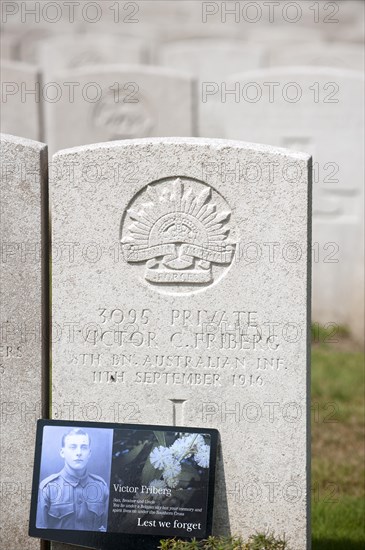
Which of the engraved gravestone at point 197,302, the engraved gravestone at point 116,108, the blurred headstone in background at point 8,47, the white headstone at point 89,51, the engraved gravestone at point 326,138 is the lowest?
the engraved gravestone at point 197,302

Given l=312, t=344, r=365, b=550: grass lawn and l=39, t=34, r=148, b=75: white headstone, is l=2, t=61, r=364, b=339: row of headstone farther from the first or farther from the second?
l=39, t=34, r=148, b=75: white headstone

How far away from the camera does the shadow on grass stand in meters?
5.02

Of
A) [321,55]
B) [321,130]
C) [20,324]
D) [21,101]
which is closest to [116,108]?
[21,101]

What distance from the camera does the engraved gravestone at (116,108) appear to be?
391 inches

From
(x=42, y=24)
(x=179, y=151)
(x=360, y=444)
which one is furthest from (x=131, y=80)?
(x=42, y=24)

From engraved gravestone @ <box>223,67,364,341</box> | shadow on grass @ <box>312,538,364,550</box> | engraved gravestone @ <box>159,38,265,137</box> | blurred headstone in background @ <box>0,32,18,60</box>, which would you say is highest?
blurred headstone in background @ <box>0,32,18,60</box>

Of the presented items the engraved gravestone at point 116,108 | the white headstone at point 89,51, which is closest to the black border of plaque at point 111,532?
the engraved gravestone at point 116,108

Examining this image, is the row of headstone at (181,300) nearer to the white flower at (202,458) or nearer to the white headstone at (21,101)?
the white flower at (202,458)

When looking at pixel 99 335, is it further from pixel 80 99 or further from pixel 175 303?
pixel 80 99

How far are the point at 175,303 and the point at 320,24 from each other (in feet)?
44.4

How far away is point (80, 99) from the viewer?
10.1m

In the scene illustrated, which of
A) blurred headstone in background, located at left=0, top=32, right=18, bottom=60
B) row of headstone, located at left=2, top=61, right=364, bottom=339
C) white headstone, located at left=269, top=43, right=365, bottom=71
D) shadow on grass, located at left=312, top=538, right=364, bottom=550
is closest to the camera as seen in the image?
shadow on grass, located at left=312, top=538, right=364, bottom=550

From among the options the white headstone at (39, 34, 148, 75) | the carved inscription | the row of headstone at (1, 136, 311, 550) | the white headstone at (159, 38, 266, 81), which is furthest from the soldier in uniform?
the white headstone at (39, 34, 148, 75)

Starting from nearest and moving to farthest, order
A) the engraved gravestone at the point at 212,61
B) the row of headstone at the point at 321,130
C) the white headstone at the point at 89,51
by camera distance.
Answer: the row of headstone at the point at 321,130, the engraved gravestone at the point at 212,61, the white headstone at the point at 89,51
